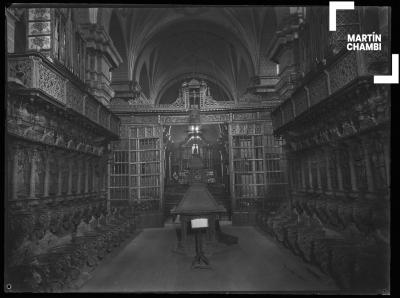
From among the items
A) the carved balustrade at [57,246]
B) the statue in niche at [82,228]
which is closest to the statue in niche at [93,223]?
the carved balustrade at [57,246]

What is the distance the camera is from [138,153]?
9.41m

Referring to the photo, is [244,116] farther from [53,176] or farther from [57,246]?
[57,246]

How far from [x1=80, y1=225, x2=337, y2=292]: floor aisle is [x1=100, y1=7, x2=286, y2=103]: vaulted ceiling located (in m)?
4.32

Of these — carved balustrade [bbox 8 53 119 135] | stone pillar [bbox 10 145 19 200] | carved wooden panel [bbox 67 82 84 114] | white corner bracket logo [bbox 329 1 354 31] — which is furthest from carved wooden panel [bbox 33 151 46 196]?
white corner bracket logo [bbox 329 1 354 31]

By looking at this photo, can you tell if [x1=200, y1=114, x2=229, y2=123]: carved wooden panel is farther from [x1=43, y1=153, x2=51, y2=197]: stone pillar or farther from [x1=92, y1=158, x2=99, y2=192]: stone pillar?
[x1=43, y1=153, x2=51, y2=197]: stone pillar

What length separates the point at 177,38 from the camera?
36.1 feet

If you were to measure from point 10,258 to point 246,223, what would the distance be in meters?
6.00

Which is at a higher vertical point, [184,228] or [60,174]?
[60,174]

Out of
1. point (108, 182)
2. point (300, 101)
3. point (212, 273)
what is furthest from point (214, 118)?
point (212, 273)

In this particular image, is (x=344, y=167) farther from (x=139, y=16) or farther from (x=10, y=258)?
(x=10, y=258)

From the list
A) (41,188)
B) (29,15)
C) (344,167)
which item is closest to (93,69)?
(29,15)

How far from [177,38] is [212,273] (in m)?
8.35

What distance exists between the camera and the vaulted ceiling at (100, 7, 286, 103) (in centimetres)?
754

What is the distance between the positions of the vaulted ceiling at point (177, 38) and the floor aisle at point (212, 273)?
4.32m
